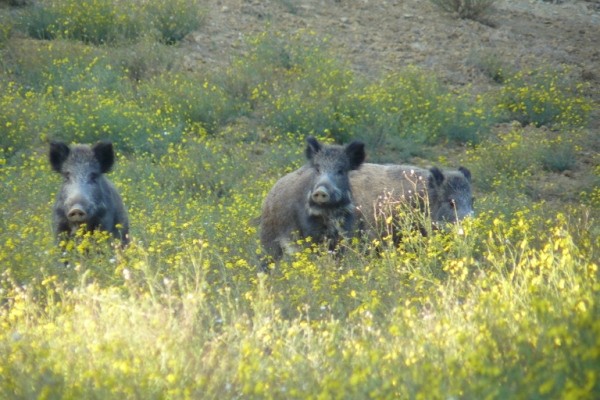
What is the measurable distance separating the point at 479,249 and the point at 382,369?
487cm

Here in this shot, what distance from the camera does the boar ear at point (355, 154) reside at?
36.6ft

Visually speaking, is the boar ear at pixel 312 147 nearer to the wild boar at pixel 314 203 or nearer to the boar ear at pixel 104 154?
the wild boar at pixel 314 203

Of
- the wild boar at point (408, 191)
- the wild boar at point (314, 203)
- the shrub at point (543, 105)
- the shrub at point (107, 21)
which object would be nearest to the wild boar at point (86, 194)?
the wild boar at point (314, 203)

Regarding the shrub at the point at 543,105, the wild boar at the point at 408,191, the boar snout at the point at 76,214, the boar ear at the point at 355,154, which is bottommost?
the shrub at the point at 543,105

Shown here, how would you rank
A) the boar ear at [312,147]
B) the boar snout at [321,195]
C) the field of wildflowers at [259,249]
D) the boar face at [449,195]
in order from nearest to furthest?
1. the field of wildflowers at [259,249]
2. the boar snout at [321,195]
3. the boar ear at [312,147]
4. the boar face at [449,195]

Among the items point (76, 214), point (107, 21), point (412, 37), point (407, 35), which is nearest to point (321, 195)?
point (76, 214)

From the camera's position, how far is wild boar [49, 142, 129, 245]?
10242 millimetres

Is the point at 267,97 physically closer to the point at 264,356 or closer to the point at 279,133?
the point at 279,133

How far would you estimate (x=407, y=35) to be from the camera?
71.9 ft

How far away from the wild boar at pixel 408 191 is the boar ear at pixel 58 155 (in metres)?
3.02

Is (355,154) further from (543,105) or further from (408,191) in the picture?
(543,105)

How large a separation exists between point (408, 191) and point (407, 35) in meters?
10.2

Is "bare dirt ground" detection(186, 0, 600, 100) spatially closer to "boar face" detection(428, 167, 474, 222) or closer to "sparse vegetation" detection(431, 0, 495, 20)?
"sparse vegetation" detection(431, 0, 495, 20)

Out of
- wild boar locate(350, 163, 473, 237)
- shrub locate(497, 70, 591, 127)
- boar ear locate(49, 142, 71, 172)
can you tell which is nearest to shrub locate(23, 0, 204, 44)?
shrub locate(497, 70, 591, 127)
